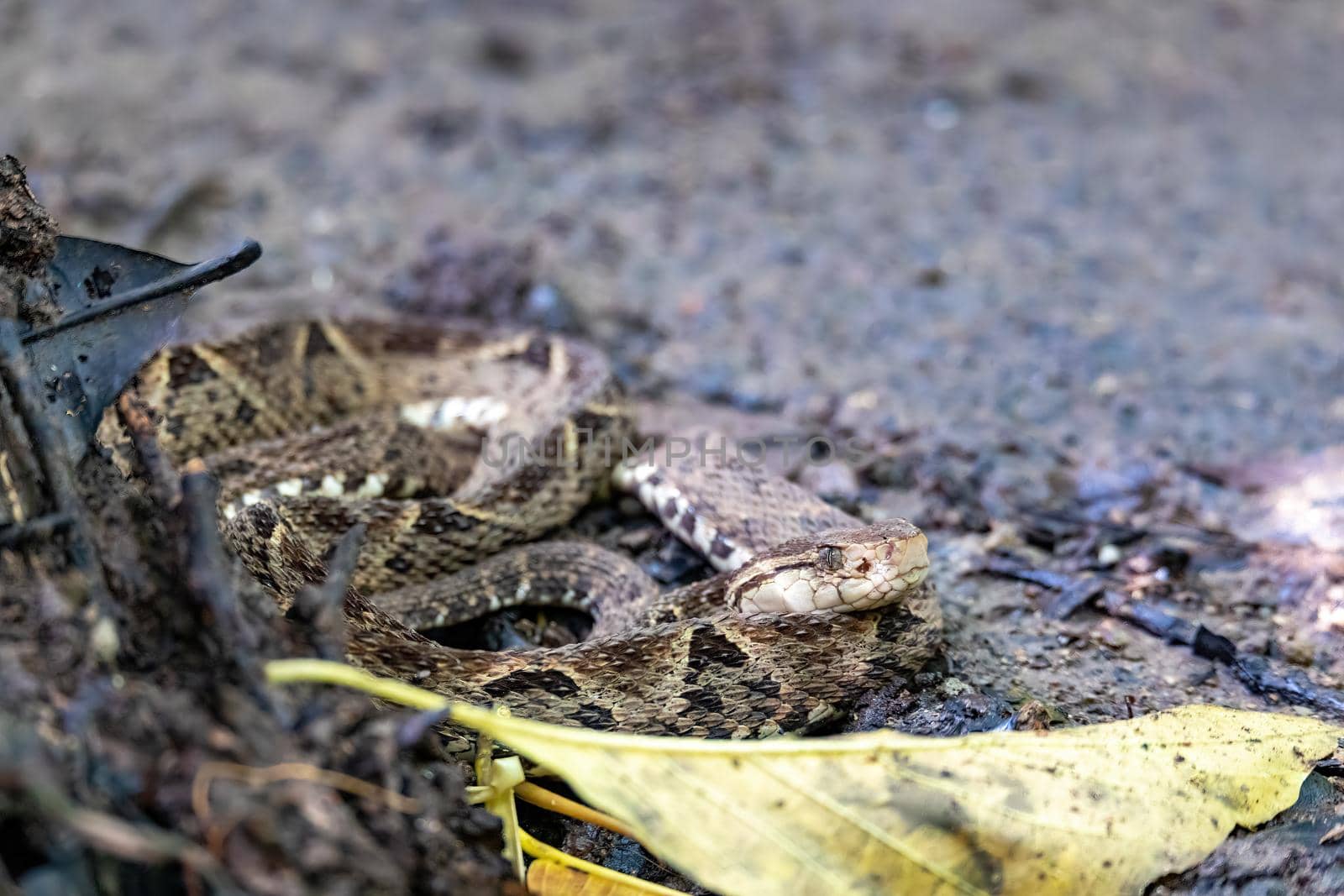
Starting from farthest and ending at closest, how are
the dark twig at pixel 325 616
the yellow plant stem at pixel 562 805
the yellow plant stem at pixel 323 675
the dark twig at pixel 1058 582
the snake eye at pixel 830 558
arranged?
the dark twig at pixel 1058 582 → the snake eye at pixel 830 558 → the yellow plant stem at pixel 562 805 → the dark twig at pixel 325 616 → the yellow plant stem at pixel 323 675

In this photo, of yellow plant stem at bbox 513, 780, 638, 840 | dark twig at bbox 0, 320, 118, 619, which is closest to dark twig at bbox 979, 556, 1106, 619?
yellow plant stem at bbox 513, 780, 638, 840

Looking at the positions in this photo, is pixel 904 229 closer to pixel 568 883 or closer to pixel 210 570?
pixel 568 883

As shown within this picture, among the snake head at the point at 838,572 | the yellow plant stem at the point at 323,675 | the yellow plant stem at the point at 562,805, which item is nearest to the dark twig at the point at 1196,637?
the snake head at the point at 838,572

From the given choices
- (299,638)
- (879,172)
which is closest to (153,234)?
(879,172)

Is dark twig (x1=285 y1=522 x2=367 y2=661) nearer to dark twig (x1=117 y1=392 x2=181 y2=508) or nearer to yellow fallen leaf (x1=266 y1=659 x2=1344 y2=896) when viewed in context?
yellow fallen leaf (x1=266 y1=659 x2=1344 y2=896)

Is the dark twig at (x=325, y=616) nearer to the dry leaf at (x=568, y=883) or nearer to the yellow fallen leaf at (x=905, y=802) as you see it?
the yellow fallen leaf at (x=905, y=802)

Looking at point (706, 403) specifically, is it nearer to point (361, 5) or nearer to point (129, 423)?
point (129, 423)

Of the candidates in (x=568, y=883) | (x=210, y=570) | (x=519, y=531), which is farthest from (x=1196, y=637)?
(x=210, y=570)
